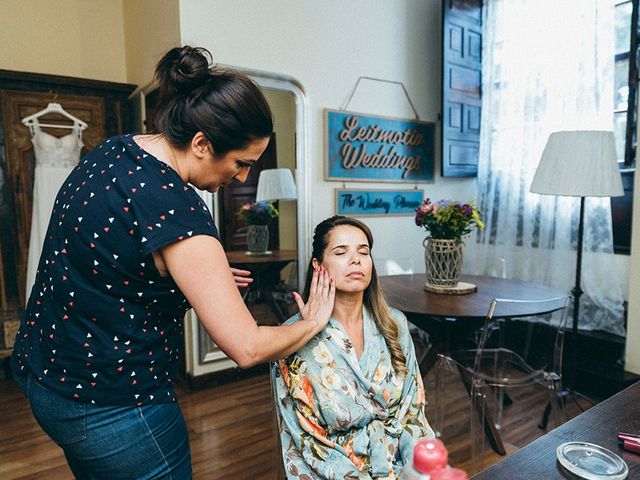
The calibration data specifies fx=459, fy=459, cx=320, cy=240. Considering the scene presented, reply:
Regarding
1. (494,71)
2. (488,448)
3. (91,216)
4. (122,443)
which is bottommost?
(488,448)

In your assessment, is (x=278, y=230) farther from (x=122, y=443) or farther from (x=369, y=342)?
(x=122, y=443)

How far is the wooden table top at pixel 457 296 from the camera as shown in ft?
6.86

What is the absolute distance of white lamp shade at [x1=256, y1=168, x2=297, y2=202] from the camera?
3.32 meters

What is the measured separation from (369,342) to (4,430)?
234 cm

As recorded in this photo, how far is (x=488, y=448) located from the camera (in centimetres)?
237

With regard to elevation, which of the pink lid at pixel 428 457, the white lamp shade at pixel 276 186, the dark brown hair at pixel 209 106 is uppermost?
the dark brown hair at pixel 209 106

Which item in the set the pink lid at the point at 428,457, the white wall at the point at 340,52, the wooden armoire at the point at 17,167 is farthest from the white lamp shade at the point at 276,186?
the pink lid at the point at 428,457

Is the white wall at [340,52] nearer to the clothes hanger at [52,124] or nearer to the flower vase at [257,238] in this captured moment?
the flower vase at [257,238]

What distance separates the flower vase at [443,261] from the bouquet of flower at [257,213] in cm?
130

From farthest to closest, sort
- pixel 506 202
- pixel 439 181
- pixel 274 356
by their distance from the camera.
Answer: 1. pixel 439 181
2. pixel 506 202
3. pixel 274 356

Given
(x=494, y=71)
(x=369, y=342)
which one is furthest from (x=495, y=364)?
(x=494, y=71)

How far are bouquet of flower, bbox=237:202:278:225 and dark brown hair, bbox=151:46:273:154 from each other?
2277 millimetres

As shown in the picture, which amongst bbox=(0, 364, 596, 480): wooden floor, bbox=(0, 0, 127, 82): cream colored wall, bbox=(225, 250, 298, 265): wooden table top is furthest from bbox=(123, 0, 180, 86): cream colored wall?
bbox=(0, 364, 596, 480): wooden floor

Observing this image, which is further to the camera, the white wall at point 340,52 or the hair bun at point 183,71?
the white wall at point 340,52
